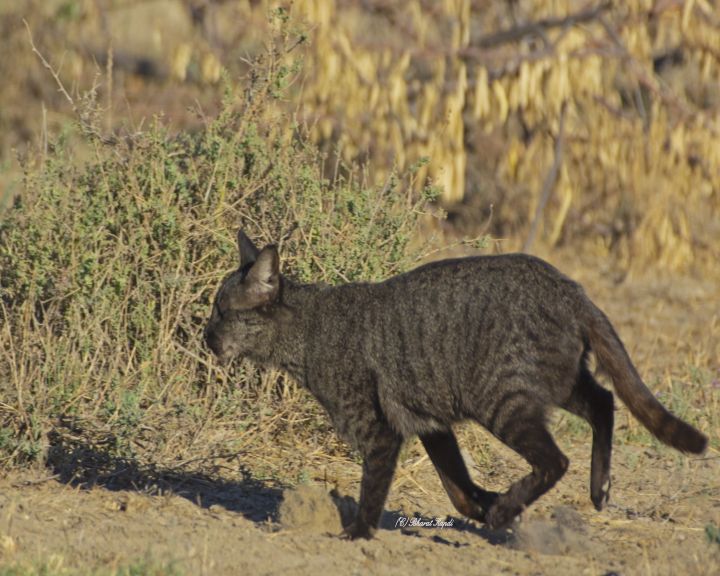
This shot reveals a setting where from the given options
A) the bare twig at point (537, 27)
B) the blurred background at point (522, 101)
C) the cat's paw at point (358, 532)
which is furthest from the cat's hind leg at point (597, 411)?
the bare twig at point (537, 27)

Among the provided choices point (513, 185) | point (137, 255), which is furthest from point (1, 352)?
point (513, 185)

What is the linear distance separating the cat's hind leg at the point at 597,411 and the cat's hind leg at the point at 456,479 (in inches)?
19.3

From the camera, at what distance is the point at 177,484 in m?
5.91

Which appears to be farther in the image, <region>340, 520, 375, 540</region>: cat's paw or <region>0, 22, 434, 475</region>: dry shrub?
<region>0, 22, 434, 475</region>: dry shrub

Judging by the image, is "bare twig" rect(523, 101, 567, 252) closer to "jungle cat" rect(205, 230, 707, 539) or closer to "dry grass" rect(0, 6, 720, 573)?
"dry grass" rect(0, 6, 720, 573)

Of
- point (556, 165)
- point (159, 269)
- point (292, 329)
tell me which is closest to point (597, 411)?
point (292, 329)

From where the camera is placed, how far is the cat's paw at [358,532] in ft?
17.0

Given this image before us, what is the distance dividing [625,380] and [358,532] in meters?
1.30

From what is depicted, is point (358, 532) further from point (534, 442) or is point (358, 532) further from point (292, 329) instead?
point (292, 329)

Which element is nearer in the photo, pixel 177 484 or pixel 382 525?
pixel 382 525

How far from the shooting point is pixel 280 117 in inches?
259

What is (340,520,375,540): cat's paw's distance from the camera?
517cm

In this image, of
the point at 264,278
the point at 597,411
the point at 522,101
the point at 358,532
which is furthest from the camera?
the point at 522,101

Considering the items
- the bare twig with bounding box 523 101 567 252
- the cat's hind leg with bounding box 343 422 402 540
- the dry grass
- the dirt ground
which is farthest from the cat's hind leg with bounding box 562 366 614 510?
the bare twig with bounding box 523 101 567 252
